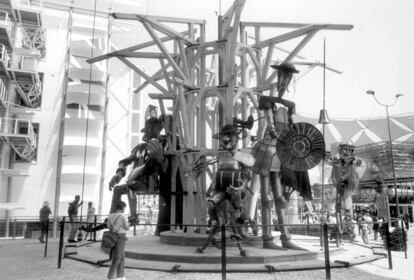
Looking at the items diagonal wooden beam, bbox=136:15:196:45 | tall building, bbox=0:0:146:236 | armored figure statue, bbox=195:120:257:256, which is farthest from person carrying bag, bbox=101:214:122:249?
tall building, bbox=0:0:146:236

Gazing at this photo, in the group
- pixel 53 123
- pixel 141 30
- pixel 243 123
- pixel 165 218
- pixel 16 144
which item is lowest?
pixel 165 218

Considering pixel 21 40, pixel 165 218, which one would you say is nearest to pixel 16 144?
pixel 21 40

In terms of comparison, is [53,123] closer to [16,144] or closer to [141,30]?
[16,144]

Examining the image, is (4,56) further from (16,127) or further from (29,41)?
(16,127)

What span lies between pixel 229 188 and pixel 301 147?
6.50 ft

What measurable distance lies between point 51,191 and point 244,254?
18647mm

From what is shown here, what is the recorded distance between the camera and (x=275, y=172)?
1010 centimetres

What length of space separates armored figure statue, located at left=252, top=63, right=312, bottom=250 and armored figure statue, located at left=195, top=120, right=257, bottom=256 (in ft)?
1.89

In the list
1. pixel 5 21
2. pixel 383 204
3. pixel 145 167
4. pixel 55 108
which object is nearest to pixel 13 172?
pixel 55 108

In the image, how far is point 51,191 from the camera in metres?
24.4

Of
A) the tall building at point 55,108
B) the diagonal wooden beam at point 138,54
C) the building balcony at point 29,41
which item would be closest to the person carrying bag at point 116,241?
the diagonal wooden beam at point 138,54

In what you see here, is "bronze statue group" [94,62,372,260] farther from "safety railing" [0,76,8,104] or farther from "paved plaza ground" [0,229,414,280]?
"safety railing" [0,76,8,104]

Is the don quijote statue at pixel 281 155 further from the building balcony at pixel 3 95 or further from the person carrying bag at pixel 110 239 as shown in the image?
the building balcony at pixel 3 95

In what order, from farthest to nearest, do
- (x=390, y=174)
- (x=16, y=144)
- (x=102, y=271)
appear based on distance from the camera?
(x=390, y=174)
(x=16, y=144)
(x=102, y=271)
